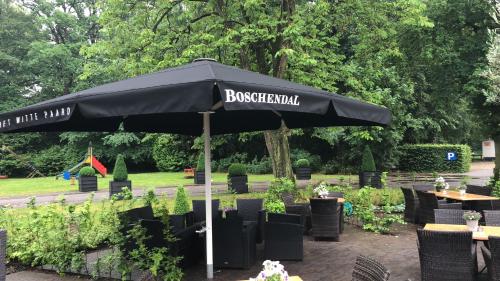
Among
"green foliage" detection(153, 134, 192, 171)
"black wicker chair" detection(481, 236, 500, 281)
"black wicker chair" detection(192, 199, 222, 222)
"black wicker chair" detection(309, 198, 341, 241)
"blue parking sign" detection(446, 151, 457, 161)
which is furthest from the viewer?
"green foliage" detection(153, 134, 192, 171)

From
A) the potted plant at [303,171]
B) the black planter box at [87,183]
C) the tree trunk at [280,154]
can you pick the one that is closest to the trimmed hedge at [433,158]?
the potted plant at [303,171]

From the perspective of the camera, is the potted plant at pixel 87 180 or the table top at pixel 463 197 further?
the potted plant at pixel 87 180

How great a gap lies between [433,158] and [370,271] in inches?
1017

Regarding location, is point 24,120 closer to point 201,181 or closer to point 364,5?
point 364,5

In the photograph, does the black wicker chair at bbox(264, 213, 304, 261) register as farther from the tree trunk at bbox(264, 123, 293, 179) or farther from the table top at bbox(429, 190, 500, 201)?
the tree trunk at bbox(264, 123, 293, 179)

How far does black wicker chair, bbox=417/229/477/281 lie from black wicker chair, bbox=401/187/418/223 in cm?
466

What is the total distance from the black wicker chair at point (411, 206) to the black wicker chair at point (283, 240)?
4437mm

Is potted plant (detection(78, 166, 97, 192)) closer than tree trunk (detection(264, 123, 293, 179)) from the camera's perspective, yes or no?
No

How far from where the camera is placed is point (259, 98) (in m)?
4.08

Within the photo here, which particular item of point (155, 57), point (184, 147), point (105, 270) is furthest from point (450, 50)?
point (184, 147)

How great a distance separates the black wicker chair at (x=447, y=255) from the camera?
490cm

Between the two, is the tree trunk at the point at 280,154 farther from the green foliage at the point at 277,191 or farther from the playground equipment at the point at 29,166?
the playground equipment at the point at 29,166

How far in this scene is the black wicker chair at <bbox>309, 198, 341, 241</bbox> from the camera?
7.91 metres

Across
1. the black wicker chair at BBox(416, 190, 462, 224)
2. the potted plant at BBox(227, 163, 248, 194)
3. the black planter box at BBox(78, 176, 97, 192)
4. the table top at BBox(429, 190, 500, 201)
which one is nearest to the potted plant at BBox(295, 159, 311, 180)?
the potted plant at BBox(227, 163, 248, 194)
